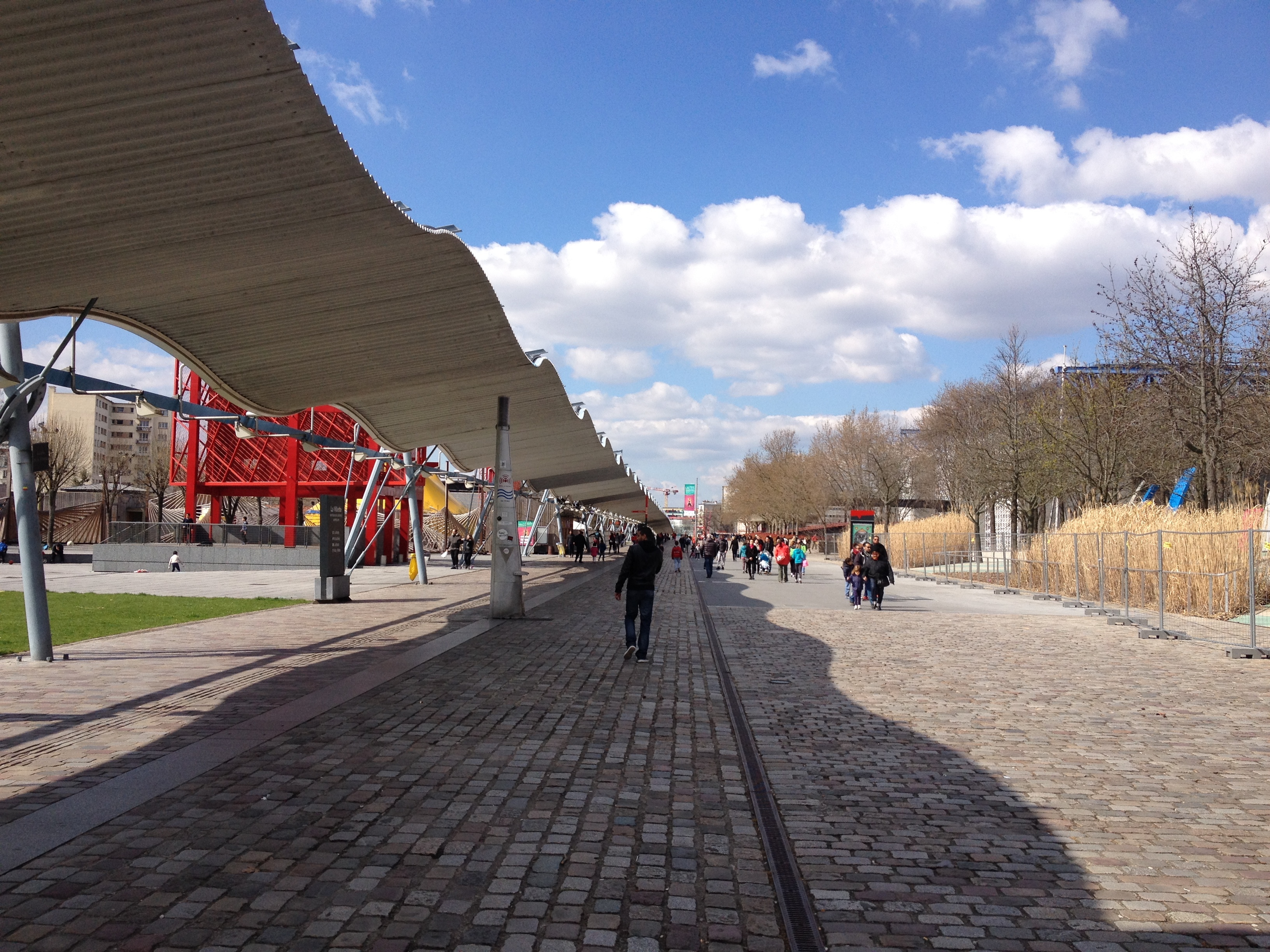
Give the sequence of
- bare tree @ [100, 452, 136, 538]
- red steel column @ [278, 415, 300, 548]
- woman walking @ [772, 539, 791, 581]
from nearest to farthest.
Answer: woman walking @ [772, 539, 791, 581] < red steel column @ [278, 415, 300, 548] < bare tree @ [100, 452, 136, 538]

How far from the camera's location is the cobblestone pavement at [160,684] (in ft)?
22.2

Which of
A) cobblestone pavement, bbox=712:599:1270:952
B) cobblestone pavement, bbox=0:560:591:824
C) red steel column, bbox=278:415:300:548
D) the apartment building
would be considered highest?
the apartment building

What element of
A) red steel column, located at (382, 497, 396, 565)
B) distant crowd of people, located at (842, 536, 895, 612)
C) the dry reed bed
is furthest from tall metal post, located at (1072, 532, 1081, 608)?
red steel column, located at (382, 497, 396, 565)

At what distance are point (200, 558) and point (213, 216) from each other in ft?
119

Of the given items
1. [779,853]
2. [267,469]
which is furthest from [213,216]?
[267,469]

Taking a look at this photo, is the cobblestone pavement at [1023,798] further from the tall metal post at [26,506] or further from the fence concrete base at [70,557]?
the fence concrete base at [70,557]

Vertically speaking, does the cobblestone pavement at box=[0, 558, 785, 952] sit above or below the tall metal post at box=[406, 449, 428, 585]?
below

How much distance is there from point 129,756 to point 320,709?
2030 millimetres

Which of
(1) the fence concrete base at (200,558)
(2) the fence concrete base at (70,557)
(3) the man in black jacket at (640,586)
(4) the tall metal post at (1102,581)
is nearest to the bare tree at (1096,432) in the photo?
(4) the tall metal post at (1102,581)

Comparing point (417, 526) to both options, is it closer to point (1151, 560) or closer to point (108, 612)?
point (108, 612)

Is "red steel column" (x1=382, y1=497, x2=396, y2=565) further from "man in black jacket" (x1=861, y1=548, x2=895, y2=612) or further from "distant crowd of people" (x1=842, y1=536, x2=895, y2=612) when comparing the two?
"man in black jacket" (x1=861, y1=548, x2=895, y2=612)

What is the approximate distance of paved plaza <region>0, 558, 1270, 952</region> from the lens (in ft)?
14.0

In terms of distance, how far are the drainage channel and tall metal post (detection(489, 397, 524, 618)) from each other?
9.43 metres

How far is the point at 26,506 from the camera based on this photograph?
462 inches
